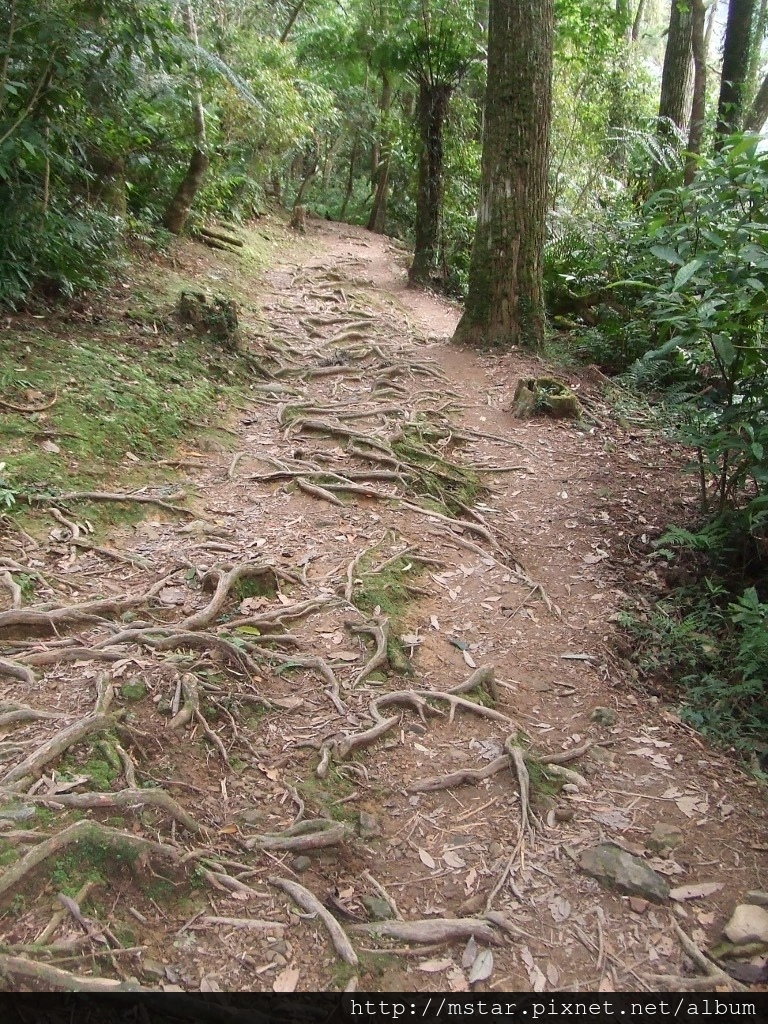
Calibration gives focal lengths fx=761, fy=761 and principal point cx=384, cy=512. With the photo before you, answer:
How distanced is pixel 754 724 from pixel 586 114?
14.0 metres

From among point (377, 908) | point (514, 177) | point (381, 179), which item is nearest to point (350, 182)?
point (381, 179)

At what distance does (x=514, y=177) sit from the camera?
27.0 feet

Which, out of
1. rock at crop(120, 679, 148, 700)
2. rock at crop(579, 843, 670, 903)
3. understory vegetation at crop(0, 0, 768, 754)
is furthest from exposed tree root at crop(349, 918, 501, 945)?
understory vegetation at crop(0, 0, 768, 754)

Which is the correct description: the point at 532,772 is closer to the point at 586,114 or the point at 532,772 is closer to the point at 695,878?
the point at 695,878

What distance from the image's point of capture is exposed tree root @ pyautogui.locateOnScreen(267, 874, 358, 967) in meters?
2.41

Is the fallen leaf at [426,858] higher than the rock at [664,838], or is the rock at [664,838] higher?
the rock at [664,838]

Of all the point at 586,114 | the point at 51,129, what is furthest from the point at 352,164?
the point at 51,129

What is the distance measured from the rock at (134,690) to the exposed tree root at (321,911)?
1.01m

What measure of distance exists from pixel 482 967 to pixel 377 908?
0.40 metres

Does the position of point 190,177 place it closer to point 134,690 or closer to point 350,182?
point 134,690

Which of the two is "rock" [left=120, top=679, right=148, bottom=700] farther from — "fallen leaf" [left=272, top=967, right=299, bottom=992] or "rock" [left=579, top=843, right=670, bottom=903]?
"rock" [left=579, top=843, right=670, bottom=903]

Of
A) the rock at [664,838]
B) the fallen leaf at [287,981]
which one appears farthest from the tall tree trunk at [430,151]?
the fallen leaf at [287,981]

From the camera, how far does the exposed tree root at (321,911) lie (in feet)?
7.92

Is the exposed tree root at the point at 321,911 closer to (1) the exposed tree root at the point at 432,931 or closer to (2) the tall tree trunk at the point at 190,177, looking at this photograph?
(1) the exposed tree root at the point at 432,931
